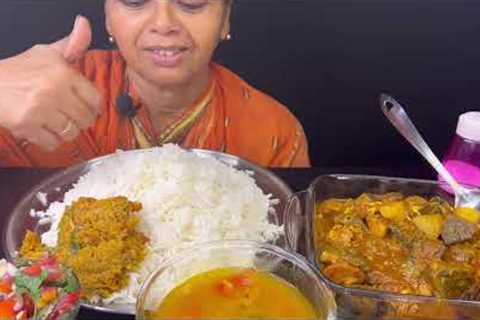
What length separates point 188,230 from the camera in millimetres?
1611

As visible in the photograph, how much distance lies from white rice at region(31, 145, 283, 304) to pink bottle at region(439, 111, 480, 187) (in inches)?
24.4

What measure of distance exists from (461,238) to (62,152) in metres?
1.26

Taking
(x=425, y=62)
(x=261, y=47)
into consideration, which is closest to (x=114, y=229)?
(x=261, y=47)

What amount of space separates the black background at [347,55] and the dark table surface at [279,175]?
55 millimetres

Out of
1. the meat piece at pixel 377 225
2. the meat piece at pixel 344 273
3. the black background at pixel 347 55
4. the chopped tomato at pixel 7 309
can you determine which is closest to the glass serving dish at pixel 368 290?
the meat piece at pixel 344 273

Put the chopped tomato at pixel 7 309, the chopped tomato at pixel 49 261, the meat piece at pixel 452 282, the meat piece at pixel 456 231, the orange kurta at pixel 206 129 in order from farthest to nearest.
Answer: the orange kurta at pixel 206 129 < the meat piece at pixel 456 231 < the meat piece at pixel 452 282 < the chopped tomato at pixel 49 261 < the chopped tomato at pixel 7 309

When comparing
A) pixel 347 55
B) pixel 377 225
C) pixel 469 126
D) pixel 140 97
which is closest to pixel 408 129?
pixel 469 126

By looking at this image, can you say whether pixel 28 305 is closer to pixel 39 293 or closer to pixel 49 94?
pixel 39 293

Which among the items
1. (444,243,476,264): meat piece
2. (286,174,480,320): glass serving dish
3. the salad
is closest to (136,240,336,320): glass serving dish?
(286,174,480,320): glass serving dish

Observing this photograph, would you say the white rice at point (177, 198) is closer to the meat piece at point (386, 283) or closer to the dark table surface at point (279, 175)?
the dark table surface at point (279, 175)

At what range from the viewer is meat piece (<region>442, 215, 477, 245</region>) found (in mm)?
1505

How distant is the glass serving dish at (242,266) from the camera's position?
125 centimetres

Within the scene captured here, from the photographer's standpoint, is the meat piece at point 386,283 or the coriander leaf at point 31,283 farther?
the meat piece at point 386,283

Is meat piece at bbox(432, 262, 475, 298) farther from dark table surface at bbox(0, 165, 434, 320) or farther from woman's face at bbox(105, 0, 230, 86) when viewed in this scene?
woman's face at bbox(105, 0, 230, 86)
